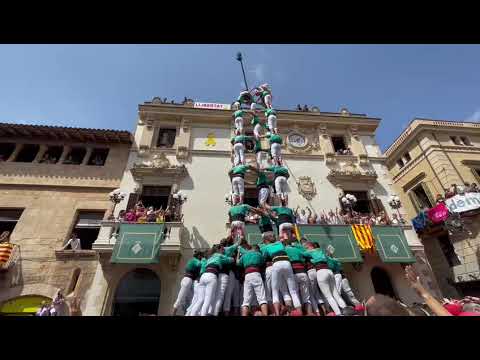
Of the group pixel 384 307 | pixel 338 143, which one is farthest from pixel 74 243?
pixel 338 143

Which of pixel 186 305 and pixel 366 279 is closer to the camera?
pixel 186 305

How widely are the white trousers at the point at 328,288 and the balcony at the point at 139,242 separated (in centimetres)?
681

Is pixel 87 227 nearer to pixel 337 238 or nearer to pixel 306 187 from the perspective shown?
pixel 306 187

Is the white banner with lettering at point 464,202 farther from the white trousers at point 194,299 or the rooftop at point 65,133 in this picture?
the rooftop at point 65,133

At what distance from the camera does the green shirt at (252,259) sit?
4680mm

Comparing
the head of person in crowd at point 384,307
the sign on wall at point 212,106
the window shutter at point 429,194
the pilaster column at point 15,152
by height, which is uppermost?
the sign on wall at point 212,106

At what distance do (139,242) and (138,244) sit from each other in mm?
90

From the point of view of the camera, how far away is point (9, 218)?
37.4ft

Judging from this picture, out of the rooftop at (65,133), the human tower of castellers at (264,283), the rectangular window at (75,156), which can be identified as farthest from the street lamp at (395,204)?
the rectangular window at (75,156)
